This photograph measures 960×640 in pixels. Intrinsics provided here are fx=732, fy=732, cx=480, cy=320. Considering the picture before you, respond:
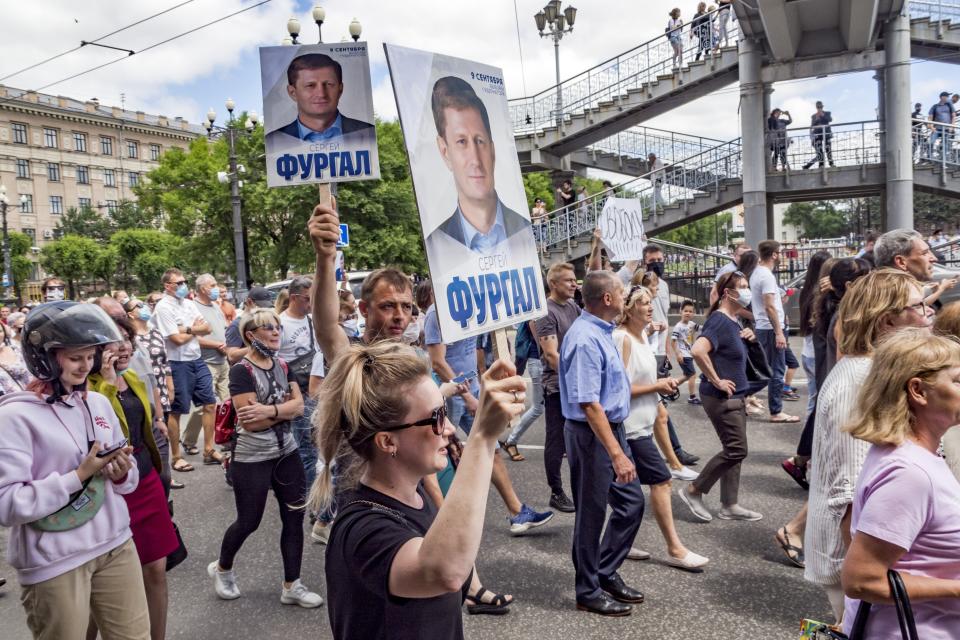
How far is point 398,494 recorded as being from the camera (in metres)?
1.79

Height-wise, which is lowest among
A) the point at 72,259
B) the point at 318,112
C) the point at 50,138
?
the point at 318,112

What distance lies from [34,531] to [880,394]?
2.84m

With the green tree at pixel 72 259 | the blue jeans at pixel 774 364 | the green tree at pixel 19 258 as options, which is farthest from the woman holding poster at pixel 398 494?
the green tree at pixel 19 258

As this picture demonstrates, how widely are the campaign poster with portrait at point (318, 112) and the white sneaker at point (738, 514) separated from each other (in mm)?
3547

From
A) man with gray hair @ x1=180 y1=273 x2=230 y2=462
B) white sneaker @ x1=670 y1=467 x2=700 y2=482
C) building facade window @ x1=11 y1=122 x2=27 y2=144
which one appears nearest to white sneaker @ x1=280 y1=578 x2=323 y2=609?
white sneaker @ x1=670 y1=467 x2=700 y2=482

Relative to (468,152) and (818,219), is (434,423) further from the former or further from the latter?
(818,219)

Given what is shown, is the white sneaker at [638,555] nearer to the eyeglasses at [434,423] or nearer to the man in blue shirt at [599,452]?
the man in blue shirt at [599,452]

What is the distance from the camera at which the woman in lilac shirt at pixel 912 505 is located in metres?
1.97

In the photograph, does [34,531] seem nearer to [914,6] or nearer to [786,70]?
[786,70]

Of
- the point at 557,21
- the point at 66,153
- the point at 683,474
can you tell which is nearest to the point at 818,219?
the point at 557,21

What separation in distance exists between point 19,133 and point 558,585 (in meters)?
89.0

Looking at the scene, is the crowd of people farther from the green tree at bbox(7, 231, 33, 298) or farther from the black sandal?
the green tree at bbox(7, 231, 33, 298)

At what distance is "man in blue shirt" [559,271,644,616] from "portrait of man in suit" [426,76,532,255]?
5.22ft

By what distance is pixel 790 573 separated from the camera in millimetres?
4320
